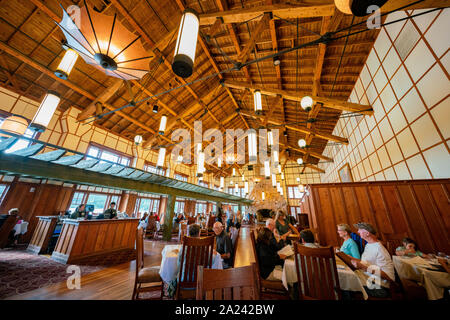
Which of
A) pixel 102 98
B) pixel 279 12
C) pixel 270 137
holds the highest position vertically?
pixel 279 12

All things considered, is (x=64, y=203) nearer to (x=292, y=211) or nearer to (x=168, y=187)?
(x=168, y=187)

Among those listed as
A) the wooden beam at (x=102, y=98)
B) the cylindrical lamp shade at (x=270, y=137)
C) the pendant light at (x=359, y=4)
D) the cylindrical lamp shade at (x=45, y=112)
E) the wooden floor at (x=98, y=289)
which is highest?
the wooden beam at (x=102, y=98)

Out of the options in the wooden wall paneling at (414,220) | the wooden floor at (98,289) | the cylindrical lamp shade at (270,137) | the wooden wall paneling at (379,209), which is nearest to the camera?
the wooden floor at (98,289)

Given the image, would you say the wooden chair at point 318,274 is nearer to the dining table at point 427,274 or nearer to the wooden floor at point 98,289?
the dining table at point 427,274

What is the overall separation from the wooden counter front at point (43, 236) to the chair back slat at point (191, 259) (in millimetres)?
4949

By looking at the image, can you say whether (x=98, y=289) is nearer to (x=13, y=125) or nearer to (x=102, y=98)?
(x=13, y=125)

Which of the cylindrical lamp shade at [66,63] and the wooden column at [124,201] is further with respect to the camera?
the wooden column at [124,201]

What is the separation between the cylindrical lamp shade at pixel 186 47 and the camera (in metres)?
1.01

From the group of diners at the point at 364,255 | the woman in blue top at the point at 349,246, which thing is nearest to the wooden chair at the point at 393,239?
the group of diners at the point at 364,255

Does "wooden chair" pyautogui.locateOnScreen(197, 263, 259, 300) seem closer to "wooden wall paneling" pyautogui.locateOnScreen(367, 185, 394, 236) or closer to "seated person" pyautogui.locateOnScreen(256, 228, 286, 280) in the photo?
"seated person" pyautogui.locateOnScreen(256, 228, 286, 280)

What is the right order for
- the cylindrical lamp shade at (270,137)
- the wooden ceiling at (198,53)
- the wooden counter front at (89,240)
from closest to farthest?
1. the wooden counter front at (89,240)
2. the wooden ceiling at (198,53)
3. the cylindrical lamp shade at (270,137)

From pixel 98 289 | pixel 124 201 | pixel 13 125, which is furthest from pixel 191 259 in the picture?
pixel 124 201

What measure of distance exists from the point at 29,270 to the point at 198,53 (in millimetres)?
7835

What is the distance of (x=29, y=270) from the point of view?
3.03 meters
